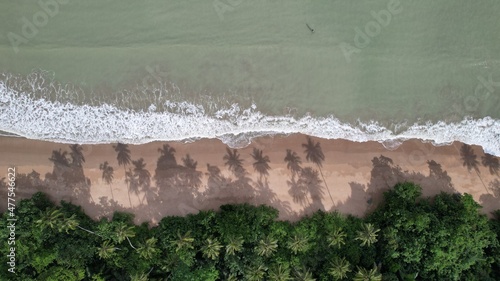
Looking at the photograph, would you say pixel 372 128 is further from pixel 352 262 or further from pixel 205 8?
pixel 205 8

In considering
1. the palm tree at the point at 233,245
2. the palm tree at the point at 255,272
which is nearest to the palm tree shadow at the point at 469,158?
the palm tree at the point at 255,272

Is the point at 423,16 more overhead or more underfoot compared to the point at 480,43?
more overhead

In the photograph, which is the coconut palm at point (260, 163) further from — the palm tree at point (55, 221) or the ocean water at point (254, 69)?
the palm tree at point (55, 221)

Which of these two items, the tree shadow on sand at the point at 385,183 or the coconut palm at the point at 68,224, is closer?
the coconut palm at the point at 68,224

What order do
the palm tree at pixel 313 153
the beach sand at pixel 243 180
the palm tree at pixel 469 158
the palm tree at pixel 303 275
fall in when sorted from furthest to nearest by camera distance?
the palm tree at pixel 469 158, the palm tree at pixel 313 153, the beach sand at pixel 243 180, the palm tree at pixel 303 275

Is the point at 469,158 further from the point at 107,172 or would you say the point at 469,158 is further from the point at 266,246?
the point at 107,172

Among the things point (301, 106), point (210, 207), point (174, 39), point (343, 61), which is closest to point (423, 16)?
point (343, 61)
